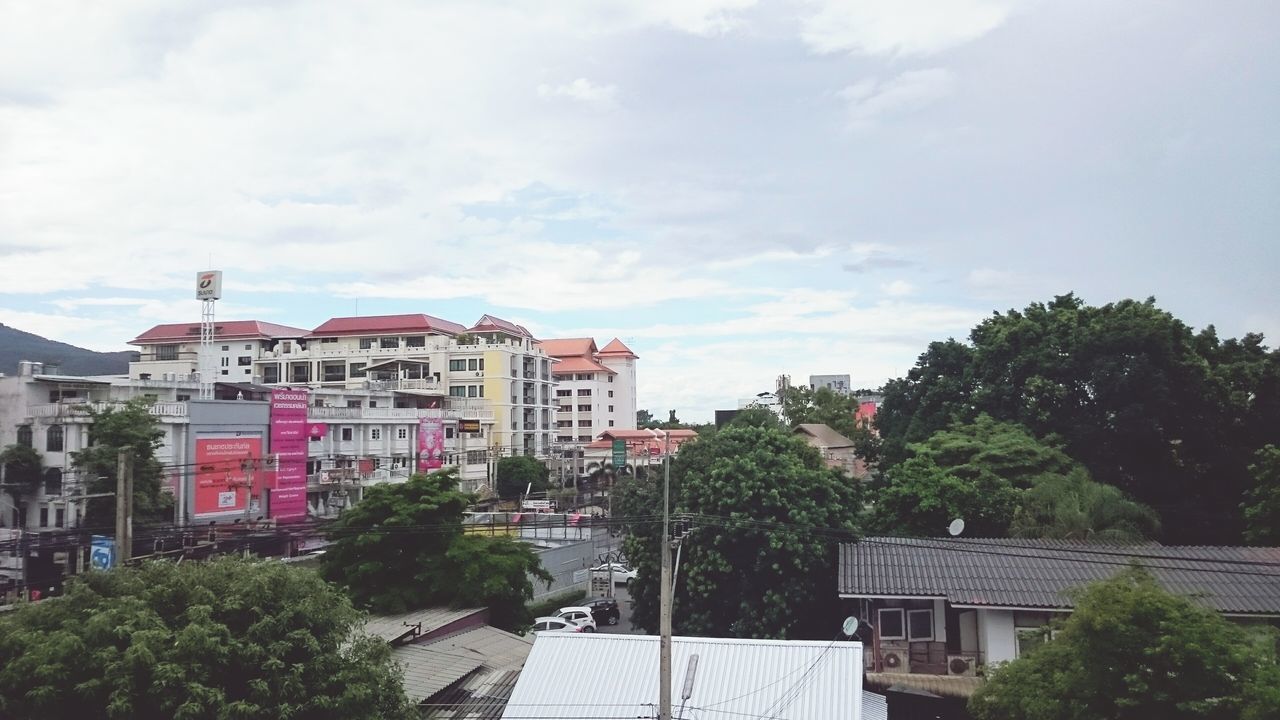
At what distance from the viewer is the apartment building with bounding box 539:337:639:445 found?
91688 millimetres

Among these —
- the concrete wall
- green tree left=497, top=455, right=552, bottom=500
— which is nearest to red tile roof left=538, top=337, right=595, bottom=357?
green tree left=497, top=455, right=552, bottom=500

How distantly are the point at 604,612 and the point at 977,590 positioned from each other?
1465cm

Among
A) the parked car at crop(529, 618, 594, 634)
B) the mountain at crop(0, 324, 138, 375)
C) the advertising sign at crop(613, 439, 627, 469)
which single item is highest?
the mountain at crop(0, 324, 138, 375)

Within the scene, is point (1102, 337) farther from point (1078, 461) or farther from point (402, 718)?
point (402, 718)

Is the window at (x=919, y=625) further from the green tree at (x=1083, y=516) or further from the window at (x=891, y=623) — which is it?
the green tree at (x=1083, y=516)

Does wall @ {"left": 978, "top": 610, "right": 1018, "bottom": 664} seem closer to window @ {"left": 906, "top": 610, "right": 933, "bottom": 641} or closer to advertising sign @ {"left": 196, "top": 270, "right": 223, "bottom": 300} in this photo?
window @ {"left": 906, "top": 610, "right": 933, "bottom": 641}

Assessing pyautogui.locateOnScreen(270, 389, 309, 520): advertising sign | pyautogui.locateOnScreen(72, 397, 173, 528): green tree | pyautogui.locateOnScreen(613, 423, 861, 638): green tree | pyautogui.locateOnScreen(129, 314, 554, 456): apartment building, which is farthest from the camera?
pyautogui.locateOnScreen(129, 314, 554, 456): apartment building

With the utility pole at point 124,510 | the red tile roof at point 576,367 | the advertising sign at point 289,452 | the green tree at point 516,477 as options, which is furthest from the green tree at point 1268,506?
the red tile roof at point 576,367

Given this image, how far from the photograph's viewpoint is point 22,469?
121 ft

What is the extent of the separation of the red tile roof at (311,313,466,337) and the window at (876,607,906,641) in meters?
53.7

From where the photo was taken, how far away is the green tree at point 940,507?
77.5 ft

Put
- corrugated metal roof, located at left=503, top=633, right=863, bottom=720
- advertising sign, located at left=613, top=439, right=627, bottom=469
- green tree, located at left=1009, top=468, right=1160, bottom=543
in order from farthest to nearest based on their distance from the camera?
advertising sign, located at left=613, top=439, right=627, bottom=469 < green tree, located at left=1009, top=468, right=1160, bottom=543 < corrugated metal roof, located at left=503, top=633, right=863, bottom=720

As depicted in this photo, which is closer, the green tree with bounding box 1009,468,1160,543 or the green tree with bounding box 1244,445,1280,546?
the green tree with bounding box 1244,445,1280,546

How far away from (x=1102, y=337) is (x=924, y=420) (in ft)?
25.7
